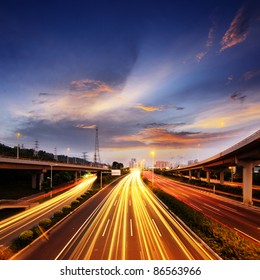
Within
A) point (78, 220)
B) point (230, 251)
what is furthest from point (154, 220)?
point (230, 251)

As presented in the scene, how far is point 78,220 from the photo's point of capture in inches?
1326

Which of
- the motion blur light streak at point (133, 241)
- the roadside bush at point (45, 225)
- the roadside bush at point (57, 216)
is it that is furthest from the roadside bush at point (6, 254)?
the roadside bush at point (57, 216)

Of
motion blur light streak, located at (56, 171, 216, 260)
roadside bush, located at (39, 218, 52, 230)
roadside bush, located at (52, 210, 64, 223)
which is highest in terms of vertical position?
motion blur light streak, located at (56, 171, 216, 260)

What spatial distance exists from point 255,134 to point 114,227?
80.2 ft

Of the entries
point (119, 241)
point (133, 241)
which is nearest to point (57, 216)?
point (119, 241)

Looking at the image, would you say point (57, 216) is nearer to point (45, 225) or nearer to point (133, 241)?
point (45, 225)

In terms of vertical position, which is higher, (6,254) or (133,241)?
(133,241)

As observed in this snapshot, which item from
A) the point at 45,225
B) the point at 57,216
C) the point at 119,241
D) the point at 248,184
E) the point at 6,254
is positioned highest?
the point at 248,184

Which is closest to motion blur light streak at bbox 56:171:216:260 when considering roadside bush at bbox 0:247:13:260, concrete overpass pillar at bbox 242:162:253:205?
roadside bush at bbox 0:247:13:260

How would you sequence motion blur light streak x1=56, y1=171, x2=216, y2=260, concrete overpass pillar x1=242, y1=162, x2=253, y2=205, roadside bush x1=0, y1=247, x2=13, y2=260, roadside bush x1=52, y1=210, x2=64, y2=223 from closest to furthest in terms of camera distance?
motion blur light streak x1=56, y1=171, x2=216, y2=260 < roadside bush x1=0, y1=247, x2=13, y2=260 < roadside bush x1=52, y1=210, x2=64, y2=223 < concrete overpass pillar x1=242, y1=162, x2=253, y2=205

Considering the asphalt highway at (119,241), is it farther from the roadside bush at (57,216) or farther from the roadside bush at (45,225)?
the roadside bush at (57,216)

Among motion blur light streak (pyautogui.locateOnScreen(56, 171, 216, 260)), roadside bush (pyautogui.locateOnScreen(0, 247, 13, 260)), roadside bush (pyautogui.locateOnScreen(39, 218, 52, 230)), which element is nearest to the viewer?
motion blur light streak (pyautogui.locateOnScreen(56, 171, 216, 260))

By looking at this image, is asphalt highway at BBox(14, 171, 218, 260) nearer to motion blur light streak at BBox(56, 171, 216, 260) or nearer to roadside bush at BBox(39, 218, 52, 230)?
motion blur light streak at BBox(56, 171, 216, 260)
